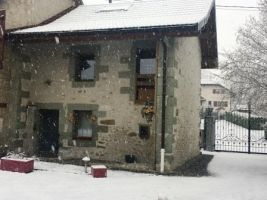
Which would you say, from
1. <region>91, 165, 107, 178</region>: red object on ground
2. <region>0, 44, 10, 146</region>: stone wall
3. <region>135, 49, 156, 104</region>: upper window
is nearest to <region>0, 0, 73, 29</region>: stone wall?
<region>0, 44, 10, 146</region>: stone wall

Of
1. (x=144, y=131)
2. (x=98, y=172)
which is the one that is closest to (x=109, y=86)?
(x=144, y=131)

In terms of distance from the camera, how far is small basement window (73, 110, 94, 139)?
1332 centimetres

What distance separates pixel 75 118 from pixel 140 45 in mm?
3452

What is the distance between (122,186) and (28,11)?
7.95 meters

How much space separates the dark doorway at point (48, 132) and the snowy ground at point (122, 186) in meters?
2.12

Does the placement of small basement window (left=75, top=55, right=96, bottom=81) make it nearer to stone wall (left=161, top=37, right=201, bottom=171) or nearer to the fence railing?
stone wall (left=161, top=37, right=201, bottom=171)

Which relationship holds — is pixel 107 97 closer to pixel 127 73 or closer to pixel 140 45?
pixel 127 73

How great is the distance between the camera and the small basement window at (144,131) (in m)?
12.3

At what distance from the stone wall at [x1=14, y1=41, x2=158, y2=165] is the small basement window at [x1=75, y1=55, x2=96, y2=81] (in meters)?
0.28

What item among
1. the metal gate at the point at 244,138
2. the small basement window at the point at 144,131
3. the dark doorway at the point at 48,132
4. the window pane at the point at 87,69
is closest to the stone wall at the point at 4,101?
the dark doorway at the point at 48,132

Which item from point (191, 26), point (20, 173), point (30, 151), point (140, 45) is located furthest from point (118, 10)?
point (20, 173)

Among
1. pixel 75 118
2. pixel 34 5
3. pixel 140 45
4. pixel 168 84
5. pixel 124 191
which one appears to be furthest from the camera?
pixel 34 5

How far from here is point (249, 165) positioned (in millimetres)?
14156

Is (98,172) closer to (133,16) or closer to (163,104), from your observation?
(163,104)
